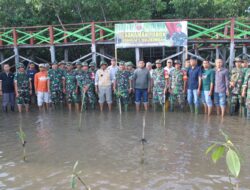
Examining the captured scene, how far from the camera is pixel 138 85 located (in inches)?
377

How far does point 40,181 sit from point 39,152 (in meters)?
1.35

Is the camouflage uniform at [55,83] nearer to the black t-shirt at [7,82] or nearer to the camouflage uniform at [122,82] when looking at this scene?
the black t-shirt at [7,82]

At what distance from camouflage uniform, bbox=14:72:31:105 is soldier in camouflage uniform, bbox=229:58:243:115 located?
5.80m

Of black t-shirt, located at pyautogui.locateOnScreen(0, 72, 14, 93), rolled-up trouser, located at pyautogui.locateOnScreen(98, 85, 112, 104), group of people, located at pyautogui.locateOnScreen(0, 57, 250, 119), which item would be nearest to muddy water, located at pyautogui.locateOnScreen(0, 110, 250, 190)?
group of people, located at pyautogui.locateOnScreen(0, 57, 250, 119)

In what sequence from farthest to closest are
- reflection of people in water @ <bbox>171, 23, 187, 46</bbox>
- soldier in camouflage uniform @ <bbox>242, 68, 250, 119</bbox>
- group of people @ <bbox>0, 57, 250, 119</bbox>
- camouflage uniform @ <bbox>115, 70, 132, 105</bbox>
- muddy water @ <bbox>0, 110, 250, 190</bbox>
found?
1. reflection of people in water @ <bbox>171, 23, 187, 46</bbox>
2. camouflage uniform @ <bbox>115, 70, 132, 105</bbox>
3. group of people @ <bbox>0, 57, 250, 119</bbox>
4. soldier in camouflage uniform @ <bbox>242, 68, 250, 119</bbox>
5. muddy water @ <bbox>0, 110, 250, 190</bbox>

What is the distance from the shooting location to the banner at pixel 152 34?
11.2 m

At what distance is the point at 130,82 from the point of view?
32.2ft

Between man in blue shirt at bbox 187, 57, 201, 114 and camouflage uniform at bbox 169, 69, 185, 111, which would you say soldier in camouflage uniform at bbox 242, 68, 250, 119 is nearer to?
man in blue shirt at bbox 187, 57, 201, 114

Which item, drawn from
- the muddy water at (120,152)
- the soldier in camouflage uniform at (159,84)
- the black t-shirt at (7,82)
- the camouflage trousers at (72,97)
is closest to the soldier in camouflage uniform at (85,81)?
the camouflage trousers at (72,97)

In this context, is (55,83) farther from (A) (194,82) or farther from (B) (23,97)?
(A) (194,82)

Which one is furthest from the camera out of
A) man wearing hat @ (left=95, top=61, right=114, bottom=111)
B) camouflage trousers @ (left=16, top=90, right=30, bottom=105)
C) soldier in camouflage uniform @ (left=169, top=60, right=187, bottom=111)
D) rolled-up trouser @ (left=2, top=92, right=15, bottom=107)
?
rolled-up trouser @ (left=2, top=92, right=15, bottom=107)

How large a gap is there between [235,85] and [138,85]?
2.60m

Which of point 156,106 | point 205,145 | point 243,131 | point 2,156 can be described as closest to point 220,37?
point 156,106

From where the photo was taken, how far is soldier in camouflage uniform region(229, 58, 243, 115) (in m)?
8.62
